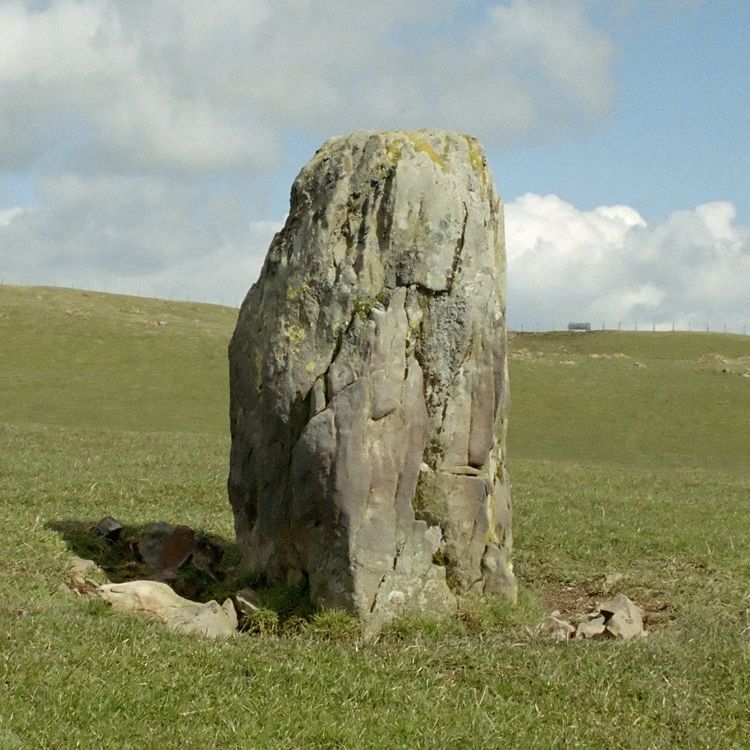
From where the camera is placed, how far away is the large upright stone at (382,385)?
34.2 ft

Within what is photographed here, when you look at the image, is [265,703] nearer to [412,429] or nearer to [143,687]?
[143,687]

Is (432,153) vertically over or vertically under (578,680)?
over

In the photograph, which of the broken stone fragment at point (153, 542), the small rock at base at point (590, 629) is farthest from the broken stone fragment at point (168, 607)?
the small rock at base at point (590, 629)

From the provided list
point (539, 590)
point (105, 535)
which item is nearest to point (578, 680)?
point (539, 590)

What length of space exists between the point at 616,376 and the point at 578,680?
4727 centimetres

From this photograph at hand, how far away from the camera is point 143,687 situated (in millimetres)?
7770

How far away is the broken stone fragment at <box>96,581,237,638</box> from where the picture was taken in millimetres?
9977

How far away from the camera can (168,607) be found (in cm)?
1055

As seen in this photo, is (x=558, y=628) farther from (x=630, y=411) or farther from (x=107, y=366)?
(x=107, y=366)

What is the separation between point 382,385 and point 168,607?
2.95 metres

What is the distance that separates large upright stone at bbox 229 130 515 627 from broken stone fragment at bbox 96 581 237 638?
0.93m

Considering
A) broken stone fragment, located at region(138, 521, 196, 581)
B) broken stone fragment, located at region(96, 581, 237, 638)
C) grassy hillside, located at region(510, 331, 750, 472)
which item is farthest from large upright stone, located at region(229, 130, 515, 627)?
grassy hillside, located at region(510, 331, 750, 472)

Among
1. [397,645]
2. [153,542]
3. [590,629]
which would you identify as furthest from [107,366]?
[397,645]

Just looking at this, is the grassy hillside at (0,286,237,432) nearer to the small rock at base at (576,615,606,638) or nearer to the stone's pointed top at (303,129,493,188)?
the stone's pointed top at (303,129,493,188)
